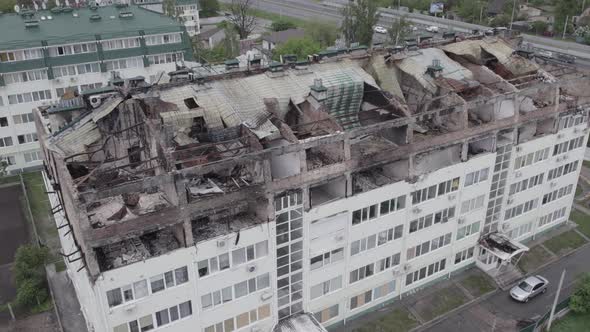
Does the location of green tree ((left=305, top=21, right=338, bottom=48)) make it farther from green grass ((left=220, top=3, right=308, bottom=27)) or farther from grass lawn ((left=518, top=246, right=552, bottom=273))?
grass lawn ((left=518, top=246, right=552, bottom=273))

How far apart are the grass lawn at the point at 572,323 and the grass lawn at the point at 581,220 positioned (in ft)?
41.2

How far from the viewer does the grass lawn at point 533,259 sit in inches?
1747

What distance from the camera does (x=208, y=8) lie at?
5586 inches

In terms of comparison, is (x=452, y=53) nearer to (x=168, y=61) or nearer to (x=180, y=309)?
(x=180, y=309)

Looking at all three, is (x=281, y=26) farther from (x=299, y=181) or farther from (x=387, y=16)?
(x=299, y=181)

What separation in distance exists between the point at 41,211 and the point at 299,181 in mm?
35912

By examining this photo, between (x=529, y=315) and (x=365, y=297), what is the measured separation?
13.0 metres

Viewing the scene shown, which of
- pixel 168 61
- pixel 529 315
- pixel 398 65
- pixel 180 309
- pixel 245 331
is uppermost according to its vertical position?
pixel 398 65

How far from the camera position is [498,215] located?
142 feet

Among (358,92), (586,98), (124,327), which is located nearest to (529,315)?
(586,98)

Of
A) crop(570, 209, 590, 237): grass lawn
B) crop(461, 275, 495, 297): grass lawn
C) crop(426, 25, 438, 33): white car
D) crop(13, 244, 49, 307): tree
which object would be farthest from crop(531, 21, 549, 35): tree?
crop(13, 244, 49, 307): tree

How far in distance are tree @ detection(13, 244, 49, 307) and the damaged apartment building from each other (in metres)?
6.70

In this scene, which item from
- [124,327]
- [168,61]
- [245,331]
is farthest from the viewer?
[168,61]

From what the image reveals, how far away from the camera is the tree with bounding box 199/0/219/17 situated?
462 ft
